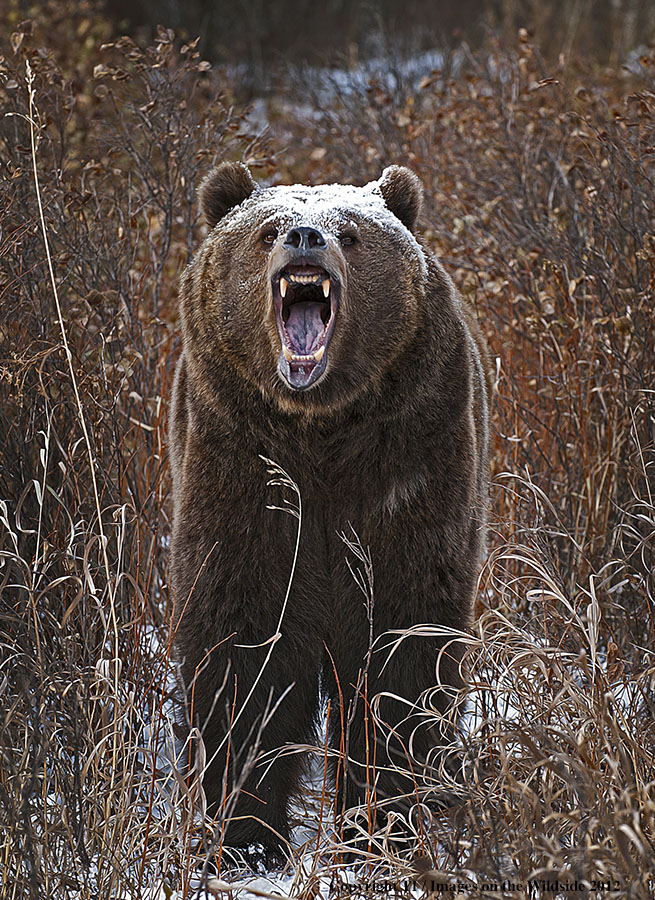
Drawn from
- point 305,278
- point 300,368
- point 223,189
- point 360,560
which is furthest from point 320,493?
point 223,189

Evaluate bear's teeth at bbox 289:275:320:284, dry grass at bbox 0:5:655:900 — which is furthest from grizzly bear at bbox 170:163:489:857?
dry grass at bbox 0:5:655:900

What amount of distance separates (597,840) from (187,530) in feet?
4.56

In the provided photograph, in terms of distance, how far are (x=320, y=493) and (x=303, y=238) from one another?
2.34 ft

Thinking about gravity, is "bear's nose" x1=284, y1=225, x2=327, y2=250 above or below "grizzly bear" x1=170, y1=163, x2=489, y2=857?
above

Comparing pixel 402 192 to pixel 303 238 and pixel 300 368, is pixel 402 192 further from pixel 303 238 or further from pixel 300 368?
pixel 300 368

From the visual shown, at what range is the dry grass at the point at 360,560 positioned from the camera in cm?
252

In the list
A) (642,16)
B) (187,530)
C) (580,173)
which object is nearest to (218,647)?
(187,530)

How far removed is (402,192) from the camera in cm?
336

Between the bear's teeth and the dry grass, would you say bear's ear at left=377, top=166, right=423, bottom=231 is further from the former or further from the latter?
the dry grass

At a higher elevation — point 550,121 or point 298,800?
point 550,121

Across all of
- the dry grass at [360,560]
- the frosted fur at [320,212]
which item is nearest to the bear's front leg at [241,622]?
the dry grass at [360,560]

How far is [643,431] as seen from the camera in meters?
3.98

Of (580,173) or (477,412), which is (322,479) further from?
(580,173)

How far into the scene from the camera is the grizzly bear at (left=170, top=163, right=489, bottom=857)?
3.01 m
